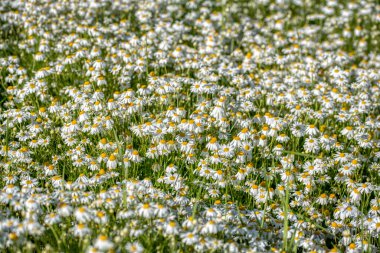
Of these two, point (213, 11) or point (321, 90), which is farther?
point (213, 11)

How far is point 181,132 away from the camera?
22.2ft

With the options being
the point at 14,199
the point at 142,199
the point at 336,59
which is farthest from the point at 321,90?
the point at 14,199

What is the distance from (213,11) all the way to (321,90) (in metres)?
4.26

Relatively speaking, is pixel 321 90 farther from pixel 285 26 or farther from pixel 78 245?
pixel 78 245

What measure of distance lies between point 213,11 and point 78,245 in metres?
7.87

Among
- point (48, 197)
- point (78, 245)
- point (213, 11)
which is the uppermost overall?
point (213, 11)

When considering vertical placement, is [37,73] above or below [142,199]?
above

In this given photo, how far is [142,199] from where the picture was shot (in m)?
5.41

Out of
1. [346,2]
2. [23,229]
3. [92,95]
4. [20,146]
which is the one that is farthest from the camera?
[346,2]

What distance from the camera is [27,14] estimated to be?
972 centimetres

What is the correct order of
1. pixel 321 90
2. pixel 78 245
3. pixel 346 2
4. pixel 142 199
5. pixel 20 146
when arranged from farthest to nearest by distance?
pixel 346 2, pixel 321 90, pixel 20 146, pixel 142 199, pixel 78 245

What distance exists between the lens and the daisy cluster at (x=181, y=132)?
16.9 feet

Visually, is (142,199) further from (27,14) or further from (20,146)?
(27,14)

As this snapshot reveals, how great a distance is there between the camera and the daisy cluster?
5164 mm
